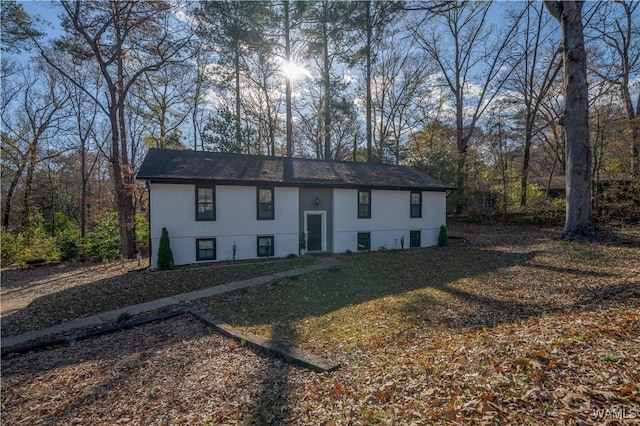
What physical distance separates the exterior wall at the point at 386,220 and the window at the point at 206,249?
16.7 feet

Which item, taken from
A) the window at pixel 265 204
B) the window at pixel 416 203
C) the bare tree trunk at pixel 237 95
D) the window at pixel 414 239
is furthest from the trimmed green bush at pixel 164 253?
the window at pixel 416 203

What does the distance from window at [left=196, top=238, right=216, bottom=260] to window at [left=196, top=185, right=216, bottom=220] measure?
0.89 metres

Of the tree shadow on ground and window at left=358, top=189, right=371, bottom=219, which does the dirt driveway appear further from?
window at left=358, top=189, right=371, bottom=219

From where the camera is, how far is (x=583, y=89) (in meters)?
9.87

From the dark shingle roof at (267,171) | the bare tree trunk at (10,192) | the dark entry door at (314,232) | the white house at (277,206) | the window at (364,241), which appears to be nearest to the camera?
the white house at (277,206)

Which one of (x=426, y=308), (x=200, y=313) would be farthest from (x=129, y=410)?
(x=426, y=308)

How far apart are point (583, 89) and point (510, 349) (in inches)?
407

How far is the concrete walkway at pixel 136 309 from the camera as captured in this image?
6.02 m

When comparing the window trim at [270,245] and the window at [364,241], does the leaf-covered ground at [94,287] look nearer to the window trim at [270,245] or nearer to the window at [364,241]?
the window trim at [270,245]

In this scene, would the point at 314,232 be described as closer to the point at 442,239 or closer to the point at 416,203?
the point at 416,203

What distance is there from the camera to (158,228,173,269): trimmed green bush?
11.2m

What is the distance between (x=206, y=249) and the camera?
12.3 m

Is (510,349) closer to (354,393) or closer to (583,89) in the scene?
(354,393)

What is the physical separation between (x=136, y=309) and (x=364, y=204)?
33.7 feet
